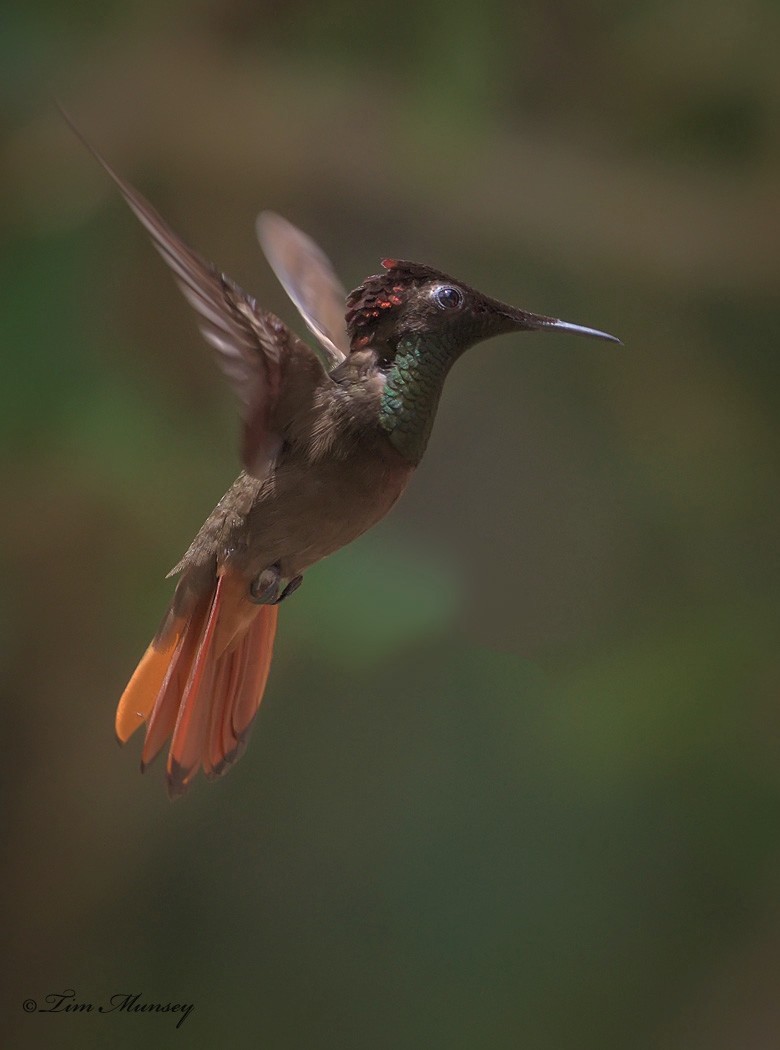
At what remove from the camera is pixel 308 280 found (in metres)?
1.06

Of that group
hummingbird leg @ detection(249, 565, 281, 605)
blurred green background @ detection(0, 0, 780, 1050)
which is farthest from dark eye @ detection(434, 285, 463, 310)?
blurred green background @ detection(0, 0, 780, 1050)

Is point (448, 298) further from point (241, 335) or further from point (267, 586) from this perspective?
point (267, 586)

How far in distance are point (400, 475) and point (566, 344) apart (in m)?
1.14

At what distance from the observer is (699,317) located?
1.84 meters

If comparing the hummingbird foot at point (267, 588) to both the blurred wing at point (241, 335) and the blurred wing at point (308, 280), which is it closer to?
the blurred wing at point (241, 335)

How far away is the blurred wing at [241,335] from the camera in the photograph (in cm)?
67

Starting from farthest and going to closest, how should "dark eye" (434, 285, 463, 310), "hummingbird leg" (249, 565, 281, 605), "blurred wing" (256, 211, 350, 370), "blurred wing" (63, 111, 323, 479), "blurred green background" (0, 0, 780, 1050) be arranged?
1. "blurred green background" (0, 0, 780, 1050)
2. "blurred wing" (256, 211, 350, 370)
3. "hummingbird leg" (249, 565, 281, 605)
4. "dark eye" (434, 285, 463, 310)
5. "blurred wing" (63, 111, 323, 479)

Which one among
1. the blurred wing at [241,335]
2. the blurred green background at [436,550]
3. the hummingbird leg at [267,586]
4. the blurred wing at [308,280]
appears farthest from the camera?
the blurred green background at [436,550]

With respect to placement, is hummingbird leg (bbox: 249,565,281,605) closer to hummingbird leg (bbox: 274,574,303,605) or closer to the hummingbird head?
hummingbird leg (bbox: 274,574,303,605)

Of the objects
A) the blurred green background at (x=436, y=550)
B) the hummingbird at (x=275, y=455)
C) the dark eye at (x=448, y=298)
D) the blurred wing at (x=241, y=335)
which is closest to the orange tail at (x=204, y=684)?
the hummingbird at (x=275, y=455)

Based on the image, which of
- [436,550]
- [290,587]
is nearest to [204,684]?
[290,587]

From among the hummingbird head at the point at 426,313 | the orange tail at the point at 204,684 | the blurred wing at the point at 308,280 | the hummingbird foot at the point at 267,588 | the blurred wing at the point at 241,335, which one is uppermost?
the blurred wing at the point at 308,280

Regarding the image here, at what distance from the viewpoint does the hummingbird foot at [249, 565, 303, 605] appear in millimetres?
892

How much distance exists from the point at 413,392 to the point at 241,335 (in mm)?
124
